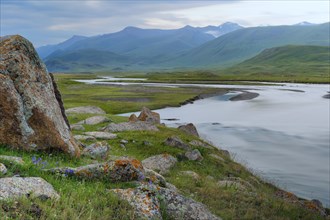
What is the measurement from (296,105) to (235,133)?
42640mm

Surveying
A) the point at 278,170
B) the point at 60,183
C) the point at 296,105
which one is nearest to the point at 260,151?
the point at 278,170

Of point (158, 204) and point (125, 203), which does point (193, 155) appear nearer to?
point (158, 204)

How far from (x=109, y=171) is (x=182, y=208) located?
9.72 ft

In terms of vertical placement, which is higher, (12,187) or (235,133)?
(12,187)

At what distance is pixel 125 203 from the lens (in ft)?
36.6

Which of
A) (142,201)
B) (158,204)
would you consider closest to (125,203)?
(142,201)

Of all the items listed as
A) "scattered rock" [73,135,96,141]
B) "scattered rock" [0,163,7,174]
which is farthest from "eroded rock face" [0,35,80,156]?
"scattered rock" [73,135,96,141]

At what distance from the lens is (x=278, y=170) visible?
35.9 metres

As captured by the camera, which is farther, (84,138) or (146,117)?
(146,117)

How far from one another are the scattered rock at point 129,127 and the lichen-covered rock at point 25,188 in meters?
24.2

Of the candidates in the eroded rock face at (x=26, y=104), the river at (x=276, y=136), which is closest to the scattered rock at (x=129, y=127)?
the river at (x=276, y=136)

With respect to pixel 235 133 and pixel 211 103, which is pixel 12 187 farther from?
pixel 211 103

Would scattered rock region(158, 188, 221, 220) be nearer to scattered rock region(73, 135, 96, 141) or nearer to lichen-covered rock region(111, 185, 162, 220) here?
lichen-covered rock region(111, 185, 162, 220)

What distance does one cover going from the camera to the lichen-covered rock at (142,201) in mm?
11227
